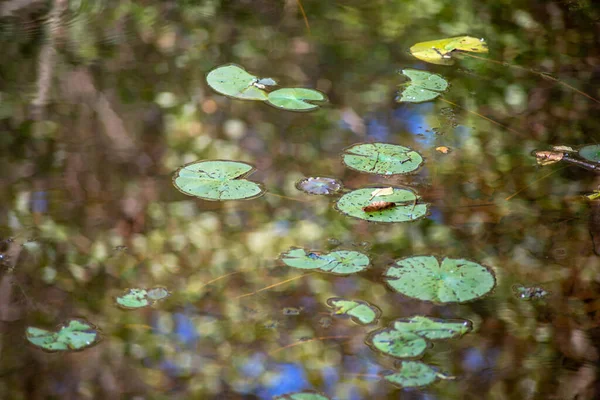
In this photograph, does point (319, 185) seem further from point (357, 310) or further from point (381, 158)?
point (357, 310)

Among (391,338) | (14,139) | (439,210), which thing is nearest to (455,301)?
(391,338)

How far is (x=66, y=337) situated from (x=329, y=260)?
585 mm

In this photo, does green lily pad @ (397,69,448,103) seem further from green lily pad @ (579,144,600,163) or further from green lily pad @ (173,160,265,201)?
green lily pad @ (173,160,265,201)

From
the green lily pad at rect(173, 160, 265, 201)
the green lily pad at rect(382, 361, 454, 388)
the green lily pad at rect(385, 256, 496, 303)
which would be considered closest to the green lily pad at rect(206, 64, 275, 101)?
the green lily pad at rect(173, 160, 265, 201)

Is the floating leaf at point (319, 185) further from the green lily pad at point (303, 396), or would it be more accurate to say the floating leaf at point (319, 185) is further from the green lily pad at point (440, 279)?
the green lily pad at point (303, 396)

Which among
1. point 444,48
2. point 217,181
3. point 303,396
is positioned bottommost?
point 303,396

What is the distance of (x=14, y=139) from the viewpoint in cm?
202

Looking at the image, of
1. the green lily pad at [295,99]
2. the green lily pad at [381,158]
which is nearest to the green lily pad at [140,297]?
the green lily pad at [381,158]

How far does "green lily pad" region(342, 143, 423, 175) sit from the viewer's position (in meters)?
1.92

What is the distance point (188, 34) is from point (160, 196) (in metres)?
1.03

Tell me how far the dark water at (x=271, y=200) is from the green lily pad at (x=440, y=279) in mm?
29

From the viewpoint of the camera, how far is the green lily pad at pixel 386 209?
175 cm

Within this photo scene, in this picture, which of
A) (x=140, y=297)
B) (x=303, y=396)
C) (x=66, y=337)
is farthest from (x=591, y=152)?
(x=66, y=337)

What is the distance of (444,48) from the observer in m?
2.56
